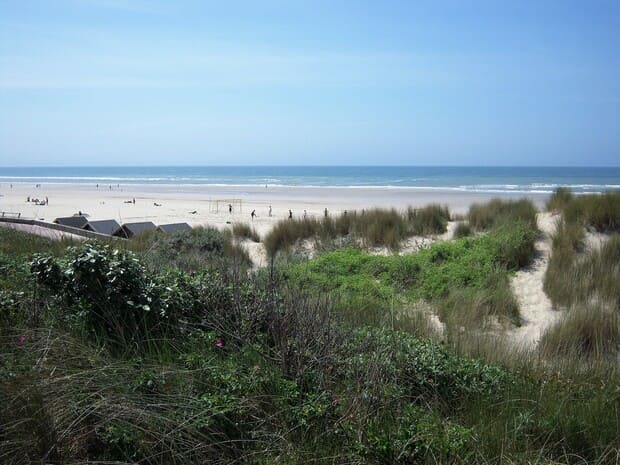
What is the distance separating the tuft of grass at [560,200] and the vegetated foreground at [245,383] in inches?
303

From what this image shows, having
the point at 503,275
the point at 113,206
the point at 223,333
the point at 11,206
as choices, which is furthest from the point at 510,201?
the point at 11,206

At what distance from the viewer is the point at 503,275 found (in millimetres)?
9422

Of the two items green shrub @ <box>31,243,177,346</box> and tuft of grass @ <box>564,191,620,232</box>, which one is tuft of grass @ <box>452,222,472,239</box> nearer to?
tuft of grass @ <box>564,191,620,232</box>

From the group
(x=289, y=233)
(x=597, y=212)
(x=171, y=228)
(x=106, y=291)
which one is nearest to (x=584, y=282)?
(x=597, y=212)

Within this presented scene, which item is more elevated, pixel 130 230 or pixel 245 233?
pixel 130 230

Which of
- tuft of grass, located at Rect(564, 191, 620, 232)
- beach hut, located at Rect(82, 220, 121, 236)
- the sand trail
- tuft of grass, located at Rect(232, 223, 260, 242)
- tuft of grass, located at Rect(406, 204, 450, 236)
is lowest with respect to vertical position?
the sand trail

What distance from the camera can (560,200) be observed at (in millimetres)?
13406

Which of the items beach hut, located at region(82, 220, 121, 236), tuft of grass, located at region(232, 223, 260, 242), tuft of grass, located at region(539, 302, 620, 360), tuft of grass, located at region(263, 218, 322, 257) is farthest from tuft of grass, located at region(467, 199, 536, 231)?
beach hut, located at region(82, 220, 121, 236)

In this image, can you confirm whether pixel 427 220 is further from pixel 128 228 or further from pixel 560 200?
pixel 128 228

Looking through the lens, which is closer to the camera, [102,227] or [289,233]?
[289,233]

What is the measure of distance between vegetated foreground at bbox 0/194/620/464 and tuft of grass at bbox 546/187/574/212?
25.2ft

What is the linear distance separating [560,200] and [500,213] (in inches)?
58.6

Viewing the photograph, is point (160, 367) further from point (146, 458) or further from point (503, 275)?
point (503, 275)

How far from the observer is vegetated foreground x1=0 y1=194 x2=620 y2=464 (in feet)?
9.83
